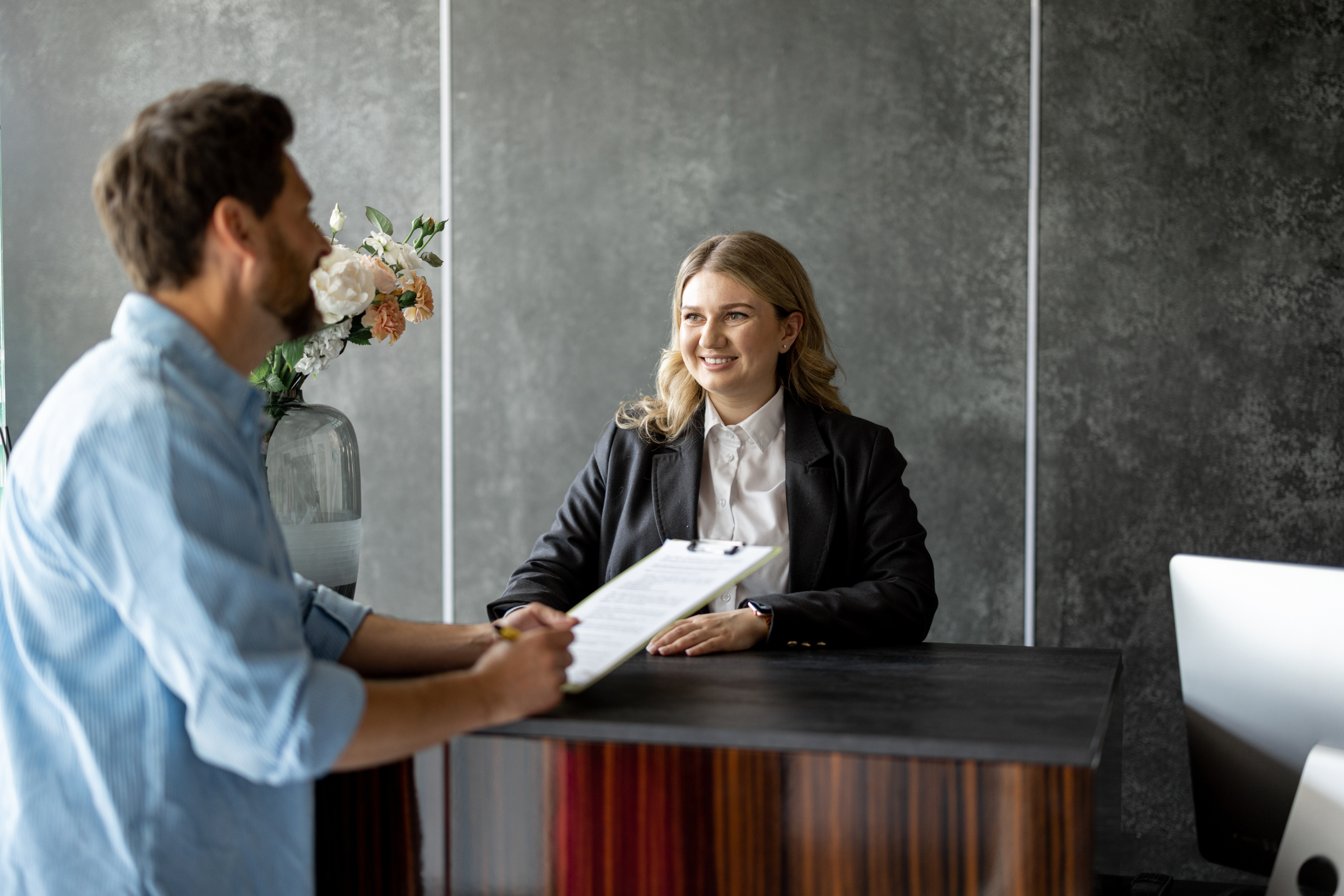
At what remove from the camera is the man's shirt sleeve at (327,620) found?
1.52 meters

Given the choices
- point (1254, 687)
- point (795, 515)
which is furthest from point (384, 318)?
point (1254, 687)

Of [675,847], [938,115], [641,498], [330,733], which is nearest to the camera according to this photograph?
[330,733]

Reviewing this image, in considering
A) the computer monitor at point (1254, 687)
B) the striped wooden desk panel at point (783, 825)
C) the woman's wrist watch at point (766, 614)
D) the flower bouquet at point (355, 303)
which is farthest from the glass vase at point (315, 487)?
the computer monitor at point (1254, 687)

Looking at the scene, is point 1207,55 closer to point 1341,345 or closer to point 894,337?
point 1341,345

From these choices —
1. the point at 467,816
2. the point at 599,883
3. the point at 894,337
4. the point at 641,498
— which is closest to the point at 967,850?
the point at 599,883

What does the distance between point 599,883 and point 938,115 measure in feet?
7.92

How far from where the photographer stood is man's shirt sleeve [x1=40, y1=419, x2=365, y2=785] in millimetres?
1045

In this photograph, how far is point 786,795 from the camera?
127 cm

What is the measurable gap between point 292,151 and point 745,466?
1.95 metres

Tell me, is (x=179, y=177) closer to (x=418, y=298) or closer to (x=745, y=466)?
(x=418, y=298)

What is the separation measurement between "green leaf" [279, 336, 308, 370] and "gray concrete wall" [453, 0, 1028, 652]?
1312 millimetres

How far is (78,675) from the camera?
1.13 meters

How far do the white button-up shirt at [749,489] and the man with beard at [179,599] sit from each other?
112cm

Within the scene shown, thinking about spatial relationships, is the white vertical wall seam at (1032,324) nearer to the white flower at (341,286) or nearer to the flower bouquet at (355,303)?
the flower bouquet at (355,303)
